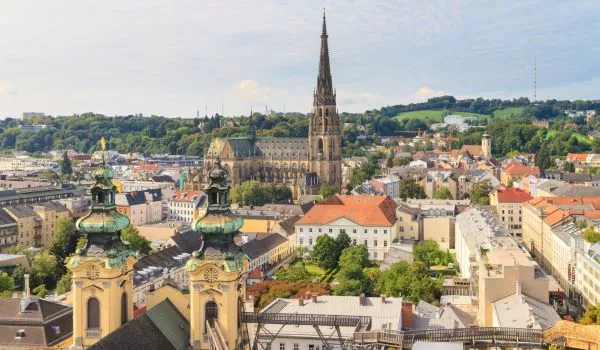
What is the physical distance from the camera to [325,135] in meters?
155

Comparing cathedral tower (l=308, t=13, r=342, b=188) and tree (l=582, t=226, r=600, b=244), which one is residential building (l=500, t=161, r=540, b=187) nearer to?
cathedral tower (l=308, t=13, r=342, b=188)

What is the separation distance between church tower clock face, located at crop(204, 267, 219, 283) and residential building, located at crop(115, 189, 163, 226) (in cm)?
8236

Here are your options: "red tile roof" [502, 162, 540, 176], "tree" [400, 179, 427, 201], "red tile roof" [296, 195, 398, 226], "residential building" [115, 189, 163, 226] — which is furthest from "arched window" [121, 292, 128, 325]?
"red tile roof" [502, 162, 540, 176]

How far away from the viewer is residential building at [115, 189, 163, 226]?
376 ft

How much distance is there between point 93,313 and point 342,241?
57.2 metres

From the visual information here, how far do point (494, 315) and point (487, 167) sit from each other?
126654 millimetres

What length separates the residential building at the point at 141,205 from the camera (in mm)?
114631

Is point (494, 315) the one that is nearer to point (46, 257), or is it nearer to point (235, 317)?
point (235, 317)

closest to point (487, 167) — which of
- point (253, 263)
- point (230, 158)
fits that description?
point (230, 158)

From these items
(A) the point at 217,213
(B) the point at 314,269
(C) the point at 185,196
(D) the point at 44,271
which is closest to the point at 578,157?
(C) the point at 185,196

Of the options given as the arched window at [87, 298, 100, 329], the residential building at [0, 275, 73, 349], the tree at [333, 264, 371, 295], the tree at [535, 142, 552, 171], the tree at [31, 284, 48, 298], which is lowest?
the tree at [31, 284, 48, 298]

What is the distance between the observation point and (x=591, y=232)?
6806 cm

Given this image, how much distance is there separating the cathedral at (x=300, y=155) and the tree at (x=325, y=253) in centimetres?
6359

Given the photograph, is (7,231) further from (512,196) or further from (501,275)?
(512,196)
